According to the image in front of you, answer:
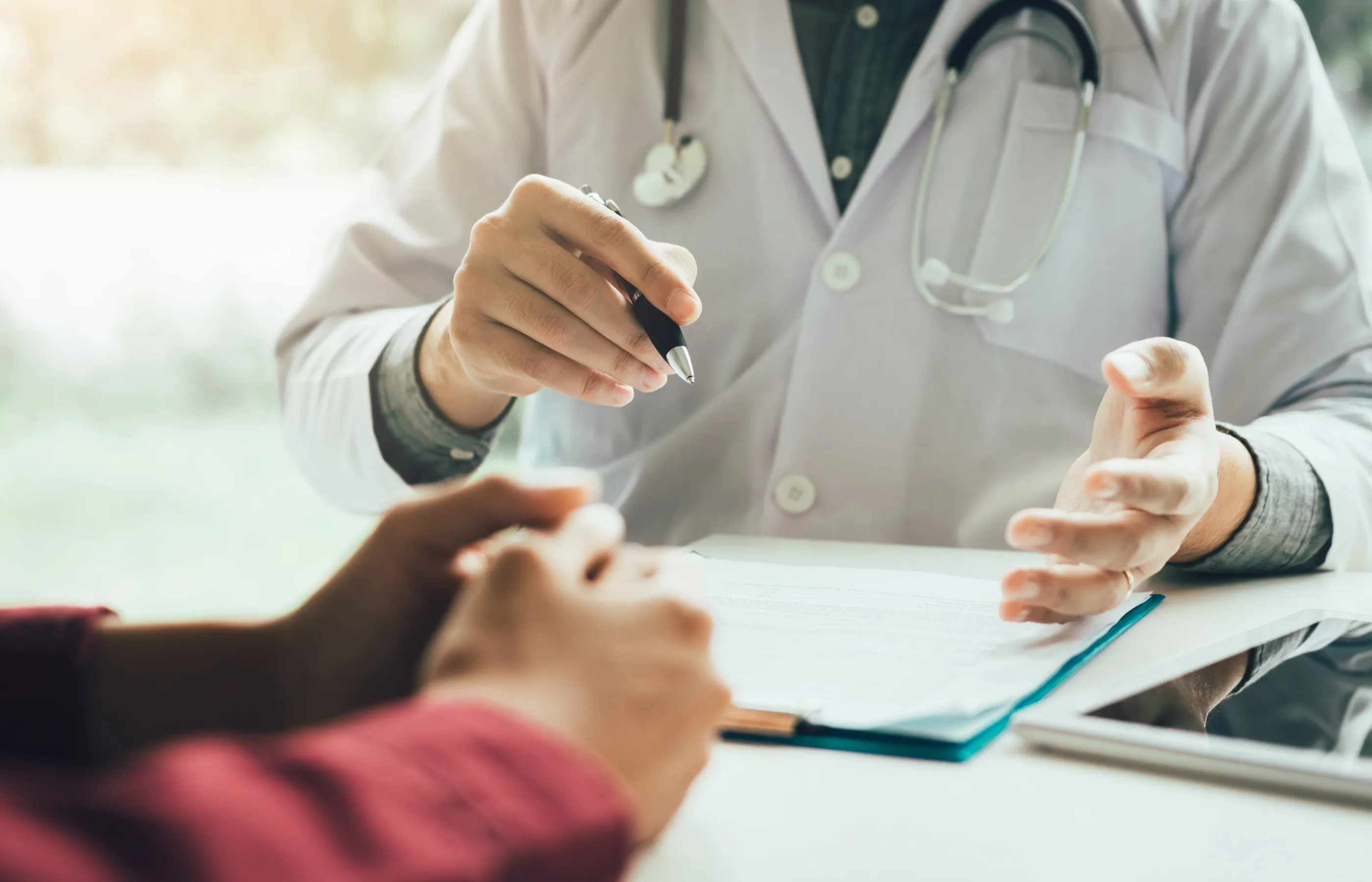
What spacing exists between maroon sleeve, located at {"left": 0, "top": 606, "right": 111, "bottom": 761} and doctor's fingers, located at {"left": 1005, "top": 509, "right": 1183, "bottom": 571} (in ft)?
1.38

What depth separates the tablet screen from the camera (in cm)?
46

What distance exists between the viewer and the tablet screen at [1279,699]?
0.46 meters

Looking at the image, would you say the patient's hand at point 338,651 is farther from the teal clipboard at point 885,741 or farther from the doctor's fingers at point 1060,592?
the doctor's fingers at point 1060,592

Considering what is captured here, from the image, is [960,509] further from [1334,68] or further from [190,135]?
[190,135]

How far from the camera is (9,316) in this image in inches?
93.4

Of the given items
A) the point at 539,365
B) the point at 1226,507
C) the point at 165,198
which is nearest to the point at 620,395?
the point at 539,365

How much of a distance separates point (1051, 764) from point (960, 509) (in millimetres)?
546

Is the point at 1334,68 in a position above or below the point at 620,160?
below

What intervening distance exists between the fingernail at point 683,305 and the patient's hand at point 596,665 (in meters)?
0.31

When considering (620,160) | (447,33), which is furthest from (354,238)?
(447,33)

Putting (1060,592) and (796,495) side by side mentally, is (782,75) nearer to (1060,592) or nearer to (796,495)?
(796,495)

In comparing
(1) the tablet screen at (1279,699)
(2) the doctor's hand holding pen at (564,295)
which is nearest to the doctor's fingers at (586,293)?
(2) the doctor's hand holding pen at (564,295)

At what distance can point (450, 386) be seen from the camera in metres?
0.92

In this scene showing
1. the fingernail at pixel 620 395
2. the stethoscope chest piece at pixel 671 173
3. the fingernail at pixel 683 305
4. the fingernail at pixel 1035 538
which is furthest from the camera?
the stethoscope chest piece at pixel 671 173
